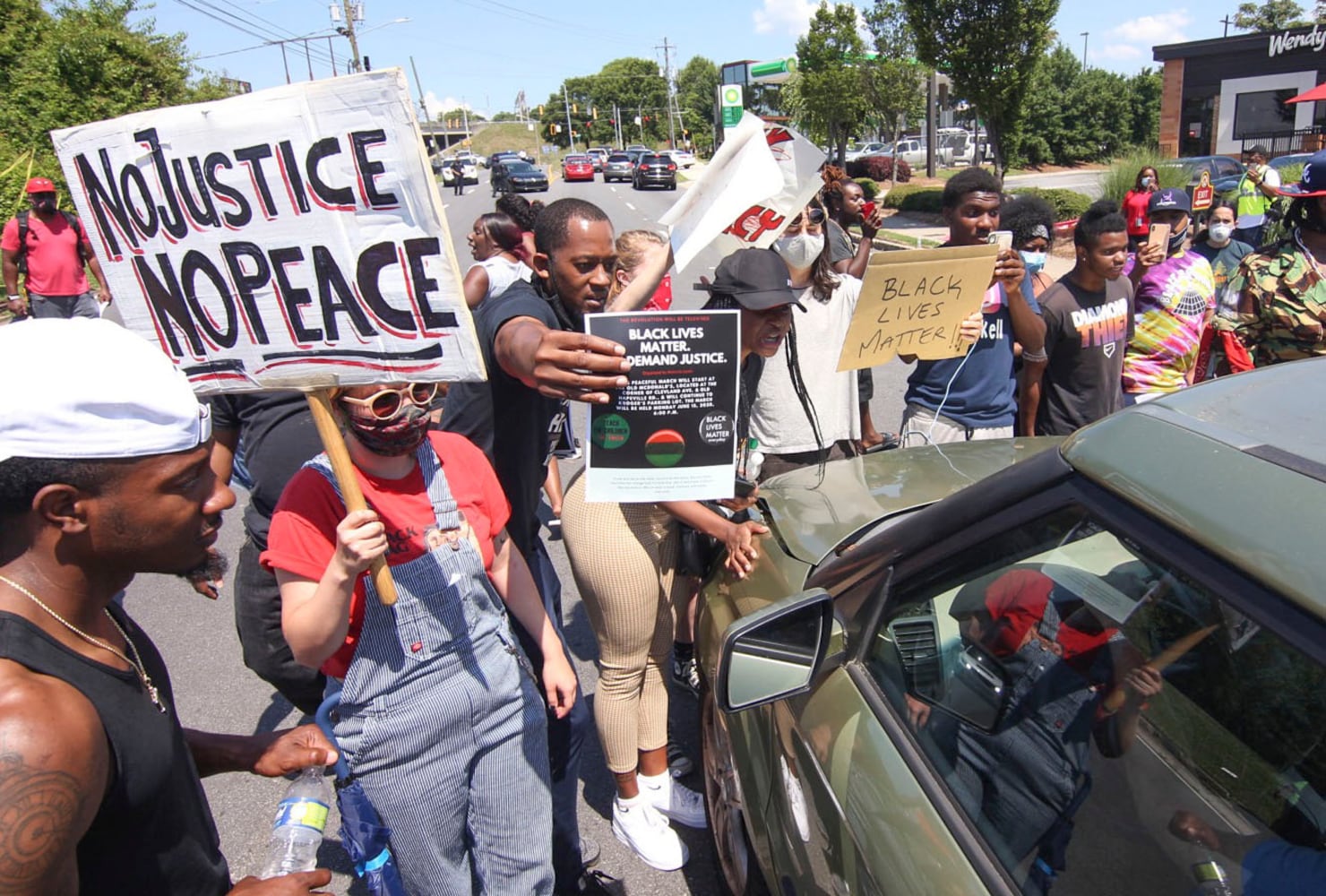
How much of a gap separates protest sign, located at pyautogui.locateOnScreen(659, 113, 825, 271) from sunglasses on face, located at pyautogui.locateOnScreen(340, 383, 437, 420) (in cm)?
66

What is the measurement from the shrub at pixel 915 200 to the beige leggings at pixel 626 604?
66.6 ft

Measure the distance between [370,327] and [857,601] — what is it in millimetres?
1118

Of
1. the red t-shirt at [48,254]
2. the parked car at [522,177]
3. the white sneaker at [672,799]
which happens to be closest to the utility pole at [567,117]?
the parked car at [522,177]

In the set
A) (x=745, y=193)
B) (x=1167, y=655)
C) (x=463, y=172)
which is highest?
(x=463, y=172)

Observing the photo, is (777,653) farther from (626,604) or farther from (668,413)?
(626,604)

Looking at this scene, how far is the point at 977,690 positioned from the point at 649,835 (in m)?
1.58

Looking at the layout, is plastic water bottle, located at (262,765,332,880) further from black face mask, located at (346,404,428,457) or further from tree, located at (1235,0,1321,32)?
tree, located at (1235,0,1321,32)

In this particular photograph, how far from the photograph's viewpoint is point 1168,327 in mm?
3955

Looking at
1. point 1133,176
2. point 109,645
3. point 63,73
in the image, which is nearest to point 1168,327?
point 109,645

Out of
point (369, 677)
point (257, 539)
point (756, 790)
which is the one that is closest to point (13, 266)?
point (257, 539)

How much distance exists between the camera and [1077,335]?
3615mm

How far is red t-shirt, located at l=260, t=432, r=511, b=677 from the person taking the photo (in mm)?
1801

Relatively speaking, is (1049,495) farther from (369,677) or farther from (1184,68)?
(1184,68)

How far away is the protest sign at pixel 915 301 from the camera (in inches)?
109
